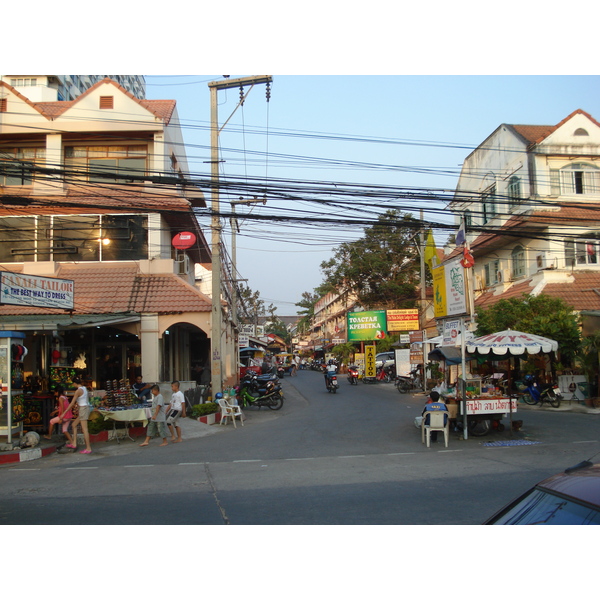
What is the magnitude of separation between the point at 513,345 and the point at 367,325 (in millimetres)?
26582

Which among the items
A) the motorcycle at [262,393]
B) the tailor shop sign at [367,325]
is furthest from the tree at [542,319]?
the tailor shop sign at [367,325]

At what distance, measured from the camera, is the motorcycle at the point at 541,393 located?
2086cm

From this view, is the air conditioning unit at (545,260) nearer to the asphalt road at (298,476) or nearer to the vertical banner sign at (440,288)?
the vertical banner sign at (440,288)

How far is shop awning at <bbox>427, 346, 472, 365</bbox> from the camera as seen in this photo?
671 inches

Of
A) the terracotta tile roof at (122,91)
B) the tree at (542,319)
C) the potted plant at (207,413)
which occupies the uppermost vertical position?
the terracotta tile roof at (122,91)

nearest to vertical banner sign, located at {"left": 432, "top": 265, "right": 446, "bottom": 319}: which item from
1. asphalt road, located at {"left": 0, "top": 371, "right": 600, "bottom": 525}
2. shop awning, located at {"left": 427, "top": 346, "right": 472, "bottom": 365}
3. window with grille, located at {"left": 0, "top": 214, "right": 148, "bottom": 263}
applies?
shop awning, located at {"left": 427, "top": 346, "right": 472, "bottom": 365}

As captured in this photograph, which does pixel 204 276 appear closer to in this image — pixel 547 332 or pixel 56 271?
pixel 56 271

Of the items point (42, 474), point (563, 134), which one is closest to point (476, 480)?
point (42, 474)

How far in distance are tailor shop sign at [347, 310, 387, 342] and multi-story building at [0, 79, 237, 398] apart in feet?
71.3

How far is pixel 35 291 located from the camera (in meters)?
14.2

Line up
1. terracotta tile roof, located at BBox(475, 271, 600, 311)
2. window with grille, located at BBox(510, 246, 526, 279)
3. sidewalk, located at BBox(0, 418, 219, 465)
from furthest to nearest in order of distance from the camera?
window with grille, located at BBox(510, 246, 526, 279)
terracotta tile roof, located at BBox(475, 271, 600, 311)
sidewalk, located at BBox(0, 418, 219, 465)

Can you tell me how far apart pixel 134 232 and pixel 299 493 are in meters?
15.3

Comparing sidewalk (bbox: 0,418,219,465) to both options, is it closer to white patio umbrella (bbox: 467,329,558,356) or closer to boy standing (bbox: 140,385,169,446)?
boy standing (bbox: 140,385,169,446)

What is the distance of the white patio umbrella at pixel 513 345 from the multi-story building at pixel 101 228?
31.0 feet
